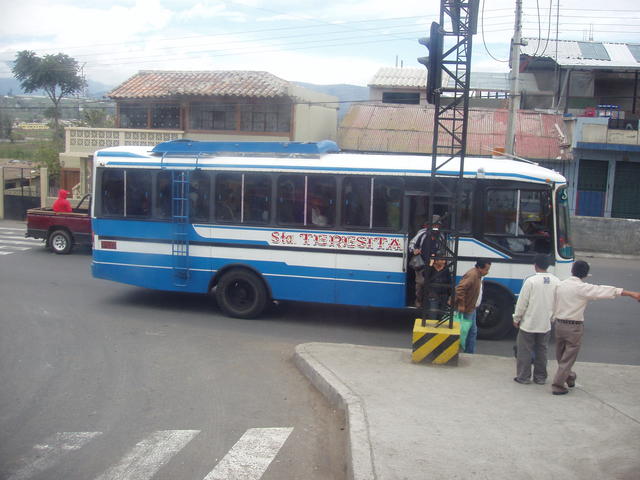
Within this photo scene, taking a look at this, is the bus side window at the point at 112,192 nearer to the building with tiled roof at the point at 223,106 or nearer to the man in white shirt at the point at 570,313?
the man in white shirt at the point at 570,313

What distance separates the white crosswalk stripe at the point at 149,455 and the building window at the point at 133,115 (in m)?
22.5

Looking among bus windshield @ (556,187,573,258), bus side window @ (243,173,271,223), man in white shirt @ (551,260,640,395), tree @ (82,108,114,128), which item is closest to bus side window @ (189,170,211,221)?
bus side window @ (243,173,271,223)

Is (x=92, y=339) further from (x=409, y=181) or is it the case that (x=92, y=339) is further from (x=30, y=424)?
(x=409, y=181)

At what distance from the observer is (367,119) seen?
27.6 m

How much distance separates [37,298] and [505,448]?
1011 centimetres

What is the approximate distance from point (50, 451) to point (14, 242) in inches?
636

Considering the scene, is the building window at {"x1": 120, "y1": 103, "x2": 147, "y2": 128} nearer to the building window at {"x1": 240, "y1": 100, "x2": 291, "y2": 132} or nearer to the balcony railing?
the balcony railing

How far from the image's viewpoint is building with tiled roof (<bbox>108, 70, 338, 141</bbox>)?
25062 mm

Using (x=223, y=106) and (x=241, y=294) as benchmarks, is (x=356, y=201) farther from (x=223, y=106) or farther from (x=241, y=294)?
(x=223, y=106)

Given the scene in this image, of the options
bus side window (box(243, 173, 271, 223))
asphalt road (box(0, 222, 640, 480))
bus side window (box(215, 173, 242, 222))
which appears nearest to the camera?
asphalt road (box(0, 222, 640, 480))

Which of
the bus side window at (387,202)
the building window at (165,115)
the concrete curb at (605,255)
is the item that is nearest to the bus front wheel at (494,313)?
the bus side window at (387,202)

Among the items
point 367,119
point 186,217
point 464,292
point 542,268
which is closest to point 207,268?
point 186,217

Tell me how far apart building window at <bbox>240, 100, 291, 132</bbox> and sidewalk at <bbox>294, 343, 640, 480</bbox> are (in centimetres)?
1739

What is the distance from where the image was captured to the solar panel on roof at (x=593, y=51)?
27.2 metres
